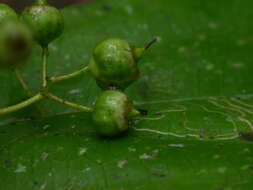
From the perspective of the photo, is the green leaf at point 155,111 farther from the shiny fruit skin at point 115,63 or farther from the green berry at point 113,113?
the shiny fruit skin at point 115,63

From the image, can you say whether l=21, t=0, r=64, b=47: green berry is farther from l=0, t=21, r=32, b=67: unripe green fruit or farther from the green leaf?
l=0, t=21, r=32, b=67: unripe green fruit

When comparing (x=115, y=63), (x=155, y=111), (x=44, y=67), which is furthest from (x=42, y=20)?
(x=155, y=111)

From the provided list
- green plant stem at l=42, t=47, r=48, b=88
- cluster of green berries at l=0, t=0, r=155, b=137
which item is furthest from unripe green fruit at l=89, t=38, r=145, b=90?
green plant stem at l=42, t=47, r=48, b=88

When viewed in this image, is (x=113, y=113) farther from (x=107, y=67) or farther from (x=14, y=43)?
(x=14, y=43)

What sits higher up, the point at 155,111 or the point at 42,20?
the point at 42,20

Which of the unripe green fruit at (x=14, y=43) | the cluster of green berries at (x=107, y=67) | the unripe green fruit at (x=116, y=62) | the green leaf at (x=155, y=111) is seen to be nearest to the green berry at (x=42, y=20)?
the cluster of green berries at (x=107, y=67)

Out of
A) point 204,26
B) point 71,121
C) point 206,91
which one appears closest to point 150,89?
point 206,91

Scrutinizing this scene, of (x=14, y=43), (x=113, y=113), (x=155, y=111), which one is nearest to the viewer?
(x=14, y=43)
